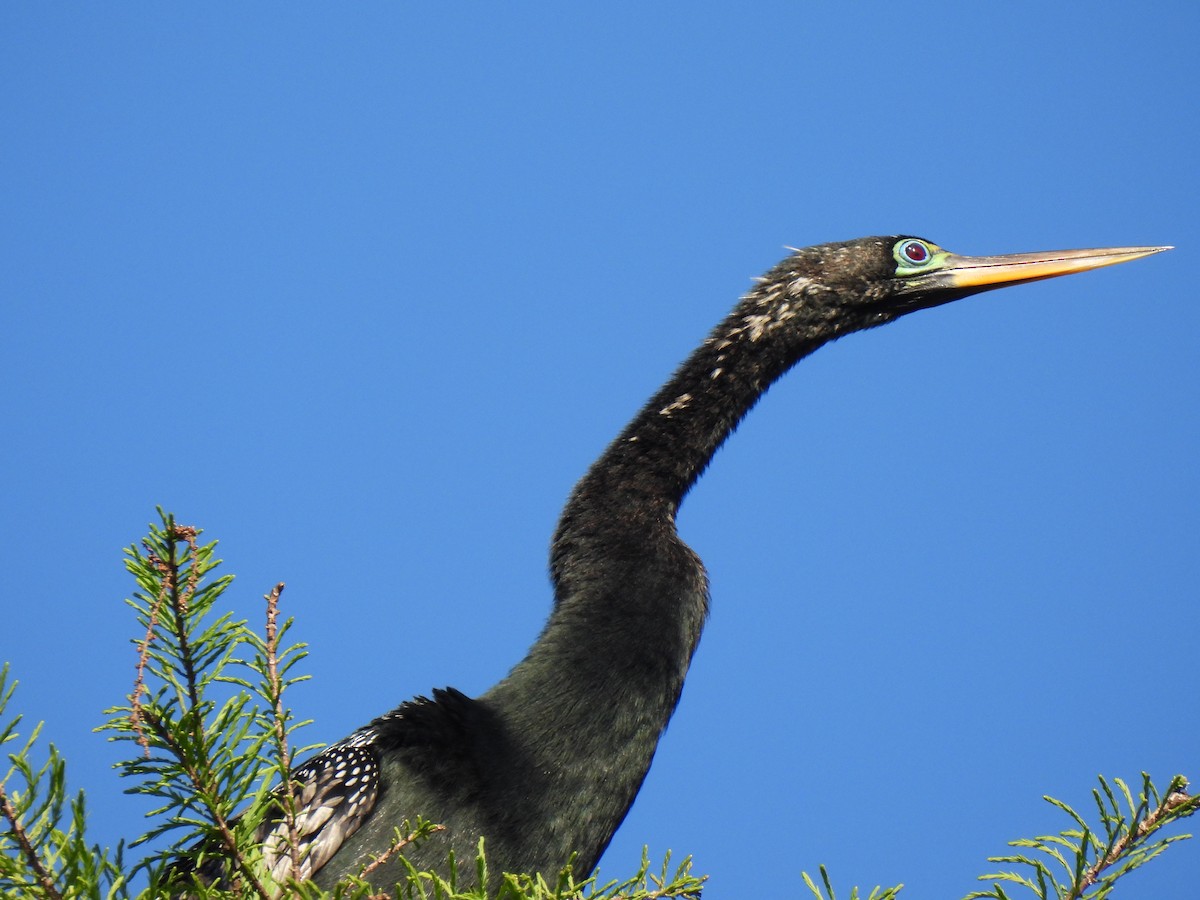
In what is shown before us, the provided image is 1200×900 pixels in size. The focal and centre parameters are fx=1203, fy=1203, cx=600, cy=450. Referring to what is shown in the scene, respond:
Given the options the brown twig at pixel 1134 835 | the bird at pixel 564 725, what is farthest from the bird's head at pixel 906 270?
the brown twig at pixel 1134 835

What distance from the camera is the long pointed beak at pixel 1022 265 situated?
568cm

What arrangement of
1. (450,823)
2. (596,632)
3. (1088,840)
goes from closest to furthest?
(1088,840)
(450,823)
(596,632)

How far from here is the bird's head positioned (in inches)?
222

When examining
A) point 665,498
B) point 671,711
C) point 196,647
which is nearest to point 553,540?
point 665,498

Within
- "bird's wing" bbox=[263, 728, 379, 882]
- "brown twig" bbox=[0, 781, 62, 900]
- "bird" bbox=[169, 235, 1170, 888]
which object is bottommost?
"brown twig" bbox=[0, 781, 62, 900]

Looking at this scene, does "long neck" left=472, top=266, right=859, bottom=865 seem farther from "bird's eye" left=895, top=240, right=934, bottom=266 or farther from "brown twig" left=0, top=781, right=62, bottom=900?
"brown twig" left=0, top=781, right=62, bottom=900

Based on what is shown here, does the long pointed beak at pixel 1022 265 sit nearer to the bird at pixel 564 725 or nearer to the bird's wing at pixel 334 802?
the bird at pixel 564 725

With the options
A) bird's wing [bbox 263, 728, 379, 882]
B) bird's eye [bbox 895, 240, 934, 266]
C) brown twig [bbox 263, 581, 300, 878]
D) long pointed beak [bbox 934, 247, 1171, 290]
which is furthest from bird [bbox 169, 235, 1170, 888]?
long pointed beak [bbox 934, 247, 1171, 290]

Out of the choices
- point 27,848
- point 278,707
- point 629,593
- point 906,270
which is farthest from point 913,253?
point 27,848

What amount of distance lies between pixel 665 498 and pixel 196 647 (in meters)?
2.74

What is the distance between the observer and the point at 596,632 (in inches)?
161

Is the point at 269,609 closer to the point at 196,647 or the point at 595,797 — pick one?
the point at 196,647

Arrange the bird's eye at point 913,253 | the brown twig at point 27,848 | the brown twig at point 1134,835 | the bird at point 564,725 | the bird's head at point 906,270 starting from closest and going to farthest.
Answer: the brown twig at point 27,848 → the brown twig at point 1134,835 → the bird at point 564,725 → the bird's head at point 906,270 → the bird's eye at point 913,253

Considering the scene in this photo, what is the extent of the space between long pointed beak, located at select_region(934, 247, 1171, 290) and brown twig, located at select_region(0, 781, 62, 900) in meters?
4.85
